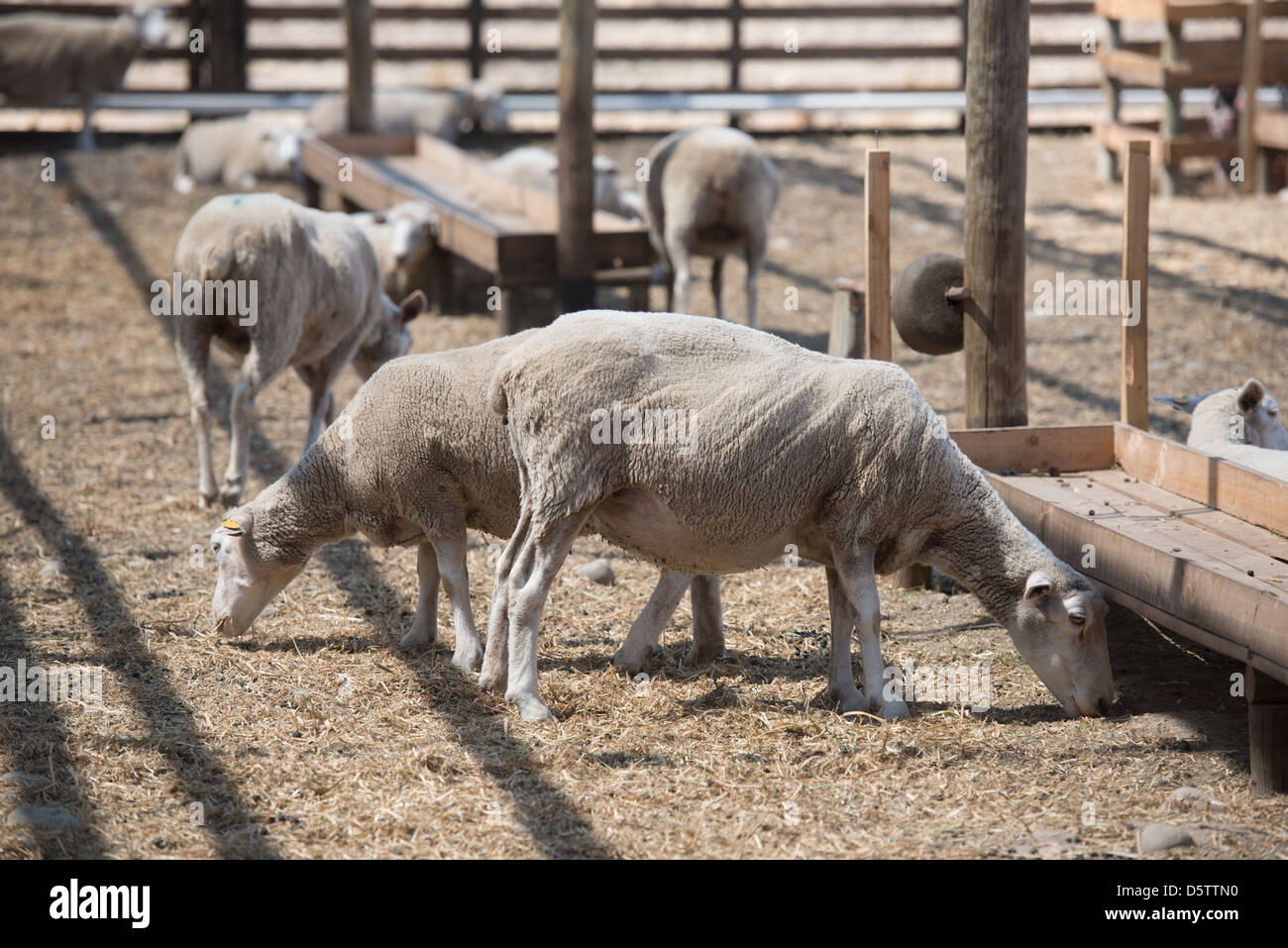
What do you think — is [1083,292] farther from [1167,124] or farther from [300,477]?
[300,477]

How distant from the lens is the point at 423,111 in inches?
681

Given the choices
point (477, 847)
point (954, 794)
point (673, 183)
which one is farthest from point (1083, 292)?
point (477, 847)

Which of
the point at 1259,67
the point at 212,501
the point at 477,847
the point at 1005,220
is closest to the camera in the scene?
the point at 477,847

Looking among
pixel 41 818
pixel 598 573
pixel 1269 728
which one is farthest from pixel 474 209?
pixel 1269 728

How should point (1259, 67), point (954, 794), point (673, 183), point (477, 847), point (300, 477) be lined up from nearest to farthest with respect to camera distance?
point (477, 847), point (954, 794), point (300, 477), point (673, 183), point (1259, 67)

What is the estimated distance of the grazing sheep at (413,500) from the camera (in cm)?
528

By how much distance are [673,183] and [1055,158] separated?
24.6ft

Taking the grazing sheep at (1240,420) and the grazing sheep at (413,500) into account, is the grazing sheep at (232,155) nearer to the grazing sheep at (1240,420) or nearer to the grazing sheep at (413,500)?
the grazing sheep at (413,500)

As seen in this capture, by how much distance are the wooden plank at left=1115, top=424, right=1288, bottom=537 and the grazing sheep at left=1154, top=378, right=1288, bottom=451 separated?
0.28 m

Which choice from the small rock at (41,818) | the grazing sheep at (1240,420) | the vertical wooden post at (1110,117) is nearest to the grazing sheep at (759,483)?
the small rock at (41,818)

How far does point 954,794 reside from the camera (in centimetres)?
430

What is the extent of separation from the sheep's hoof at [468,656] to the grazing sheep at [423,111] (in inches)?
483

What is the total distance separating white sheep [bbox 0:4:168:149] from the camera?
16.6m

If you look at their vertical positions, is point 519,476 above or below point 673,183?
below
